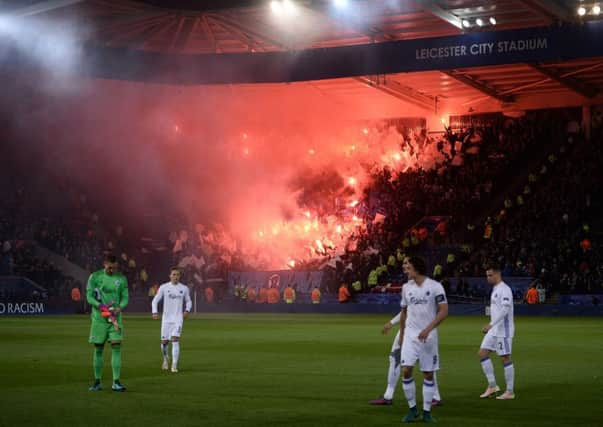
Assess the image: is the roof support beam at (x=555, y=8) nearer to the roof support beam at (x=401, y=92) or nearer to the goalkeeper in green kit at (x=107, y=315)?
the roof support beam at (x=401, y=92)

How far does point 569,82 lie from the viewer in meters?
55.1

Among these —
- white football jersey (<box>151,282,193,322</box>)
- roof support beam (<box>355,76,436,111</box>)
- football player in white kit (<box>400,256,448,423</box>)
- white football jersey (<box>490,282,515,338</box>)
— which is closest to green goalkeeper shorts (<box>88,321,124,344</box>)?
white football jersey (<box>151,282,193,322</box>)

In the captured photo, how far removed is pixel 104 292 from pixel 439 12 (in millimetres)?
30298

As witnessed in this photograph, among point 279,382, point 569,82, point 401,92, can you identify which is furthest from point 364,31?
point 279,382

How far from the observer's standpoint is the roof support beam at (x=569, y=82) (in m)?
52.1

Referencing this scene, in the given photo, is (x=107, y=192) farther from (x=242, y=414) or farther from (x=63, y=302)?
(x=242, y=414)

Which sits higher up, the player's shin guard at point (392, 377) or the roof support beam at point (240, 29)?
the roof support beam at point (240, 29)

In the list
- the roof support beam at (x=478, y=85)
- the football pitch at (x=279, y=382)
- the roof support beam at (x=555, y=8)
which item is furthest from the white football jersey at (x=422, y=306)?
the roof support beam at (x=478, y=85)

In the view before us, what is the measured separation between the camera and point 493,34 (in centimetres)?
4356

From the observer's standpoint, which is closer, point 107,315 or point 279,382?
point 107,315

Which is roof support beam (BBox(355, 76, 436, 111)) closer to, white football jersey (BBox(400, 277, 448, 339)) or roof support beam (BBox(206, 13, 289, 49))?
roof support beam (BBox(206, 13, 289, 49))

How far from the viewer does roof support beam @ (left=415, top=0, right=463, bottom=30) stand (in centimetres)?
4306

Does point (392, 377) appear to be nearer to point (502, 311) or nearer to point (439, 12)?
point (502, 311)

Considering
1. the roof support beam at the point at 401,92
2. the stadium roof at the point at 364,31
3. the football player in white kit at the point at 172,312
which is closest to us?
the football player in white kit at the point at 172,312
